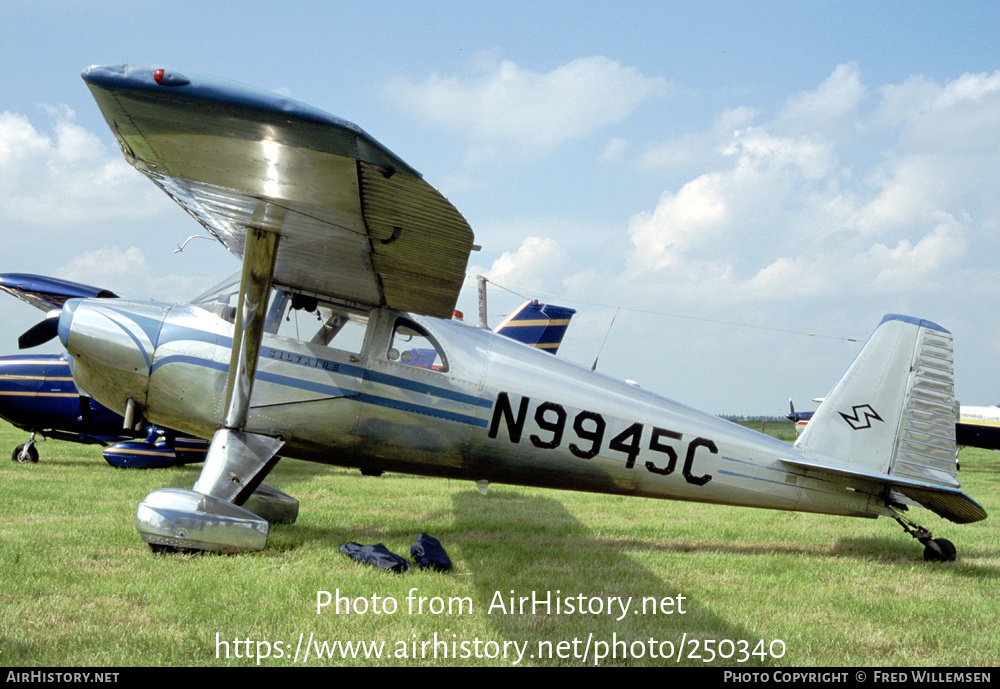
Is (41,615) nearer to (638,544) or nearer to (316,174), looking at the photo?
(316,174)

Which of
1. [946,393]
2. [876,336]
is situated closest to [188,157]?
[876,336]

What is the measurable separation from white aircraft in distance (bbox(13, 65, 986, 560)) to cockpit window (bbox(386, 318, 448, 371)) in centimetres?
2

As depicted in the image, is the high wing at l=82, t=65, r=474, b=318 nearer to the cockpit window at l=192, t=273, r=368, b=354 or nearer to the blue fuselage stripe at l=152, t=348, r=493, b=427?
the cockpit window at l=192, t=273, r=368, b=354

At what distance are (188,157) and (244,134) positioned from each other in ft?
1.73

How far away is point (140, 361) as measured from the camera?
5.78 m

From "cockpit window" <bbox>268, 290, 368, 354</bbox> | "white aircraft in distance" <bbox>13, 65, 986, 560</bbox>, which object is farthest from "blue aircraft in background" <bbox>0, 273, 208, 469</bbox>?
"cockpit window" <bbox>268, 290, 368, 354</bbox>

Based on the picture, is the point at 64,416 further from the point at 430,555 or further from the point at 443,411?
the point at 430,555

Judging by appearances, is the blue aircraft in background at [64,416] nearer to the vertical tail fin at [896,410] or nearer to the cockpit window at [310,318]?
the cockpit window at [310,318]

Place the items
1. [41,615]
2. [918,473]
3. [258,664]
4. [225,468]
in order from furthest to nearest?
1. [918,473]
2. [225,468]
3. [41,615]
4. [258,664]

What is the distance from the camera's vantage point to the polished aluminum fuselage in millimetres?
5750

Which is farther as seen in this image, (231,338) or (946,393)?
(946,393)

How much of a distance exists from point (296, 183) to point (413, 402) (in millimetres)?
2441

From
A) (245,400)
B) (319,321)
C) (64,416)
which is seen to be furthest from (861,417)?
(64,416)

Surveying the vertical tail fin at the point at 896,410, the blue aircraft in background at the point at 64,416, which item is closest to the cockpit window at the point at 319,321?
the vertical tail fin at the point at 896,410
